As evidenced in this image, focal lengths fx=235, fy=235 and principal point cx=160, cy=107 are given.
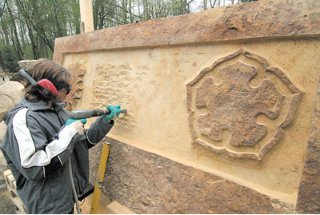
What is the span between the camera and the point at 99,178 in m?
2.32

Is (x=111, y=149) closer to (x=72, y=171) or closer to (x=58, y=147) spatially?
(x=72, y=171)

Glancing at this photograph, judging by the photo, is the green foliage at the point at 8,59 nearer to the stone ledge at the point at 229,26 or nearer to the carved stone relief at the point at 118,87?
the carved stone relief at the point at 118,87


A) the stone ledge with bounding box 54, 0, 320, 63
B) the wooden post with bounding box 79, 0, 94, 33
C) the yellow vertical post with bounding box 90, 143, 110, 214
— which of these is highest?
the wooden post with bounding box 79, 0, 94, 33

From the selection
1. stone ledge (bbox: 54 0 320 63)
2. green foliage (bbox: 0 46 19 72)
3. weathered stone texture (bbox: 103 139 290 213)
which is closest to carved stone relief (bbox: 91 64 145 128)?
stone ledge (bbox: 54 0 320 63)

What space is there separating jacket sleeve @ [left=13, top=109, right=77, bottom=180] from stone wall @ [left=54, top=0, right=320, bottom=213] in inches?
29.4

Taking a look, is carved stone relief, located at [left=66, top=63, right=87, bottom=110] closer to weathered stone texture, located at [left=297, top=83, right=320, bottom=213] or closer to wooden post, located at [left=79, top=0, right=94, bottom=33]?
wooden post, located at [left=79, top=0, right=94, bottom=33]

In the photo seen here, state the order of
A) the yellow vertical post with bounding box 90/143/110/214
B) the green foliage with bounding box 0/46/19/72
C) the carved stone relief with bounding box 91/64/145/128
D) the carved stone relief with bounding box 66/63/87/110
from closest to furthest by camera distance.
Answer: the carved stone relief with bounding box 91/64/145/128
the yellow vertical post with bounding box 90/143/110/214
the carved stone relief with bounding box 66/63/87/110
the green foliage with bounding box 0/46/19/72

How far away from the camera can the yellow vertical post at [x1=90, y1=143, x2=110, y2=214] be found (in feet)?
7.34

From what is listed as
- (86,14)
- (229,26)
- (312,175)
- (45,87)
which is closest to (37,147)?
(45,87)

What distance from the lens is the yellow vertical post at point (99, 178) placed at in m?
2.24

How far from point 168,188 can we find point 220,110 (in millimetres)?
746

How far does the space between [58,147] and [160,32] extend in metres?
1.08

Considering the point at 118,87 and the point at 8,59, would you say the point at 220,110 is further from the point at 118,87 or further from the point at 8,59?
the point at 8,59

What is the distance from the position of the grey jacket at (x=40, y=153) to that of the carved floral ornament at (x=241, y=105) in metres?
0.83
